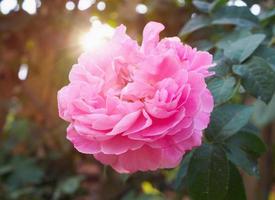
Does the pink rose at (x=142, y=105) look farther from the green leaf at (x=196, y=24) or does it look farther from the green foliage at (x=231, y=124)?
the green leaf at (x=196, y=24)

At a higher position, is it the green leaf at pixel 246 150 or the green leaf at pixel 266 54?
the green leaf at pixel 266 54

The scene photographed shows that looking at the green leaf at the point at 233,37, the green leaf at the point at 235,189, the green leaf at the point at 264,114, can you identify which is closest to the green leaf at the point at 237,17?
the green leaf at the point at 233,37

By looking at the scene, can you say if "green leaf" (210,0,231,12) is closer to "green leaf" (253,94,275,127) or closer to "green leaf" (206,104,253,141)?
"green leaf" (206,104,253,141)

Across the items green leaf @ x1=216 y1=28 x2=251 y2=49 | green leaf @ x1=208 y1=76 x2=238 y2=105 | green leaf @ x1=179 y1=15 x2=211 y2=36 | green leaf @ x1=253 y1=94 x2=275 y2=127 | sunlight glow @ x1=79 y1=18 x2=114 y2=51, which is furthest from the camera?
green leaf @ x1=253 y1=94 x2=275 y2=127

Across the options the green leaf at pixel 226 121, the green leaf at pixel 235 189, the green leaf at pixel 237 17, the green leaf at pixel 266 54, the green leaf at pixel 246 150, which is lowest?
the green leaf at pixel 235 189

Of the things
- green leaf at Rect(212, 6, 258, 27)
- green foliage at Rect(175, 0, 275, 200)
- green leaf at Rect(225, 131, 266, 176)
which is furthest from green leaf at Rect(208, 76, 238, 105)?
green leaf at Rect(212, 6, 258, 27)
